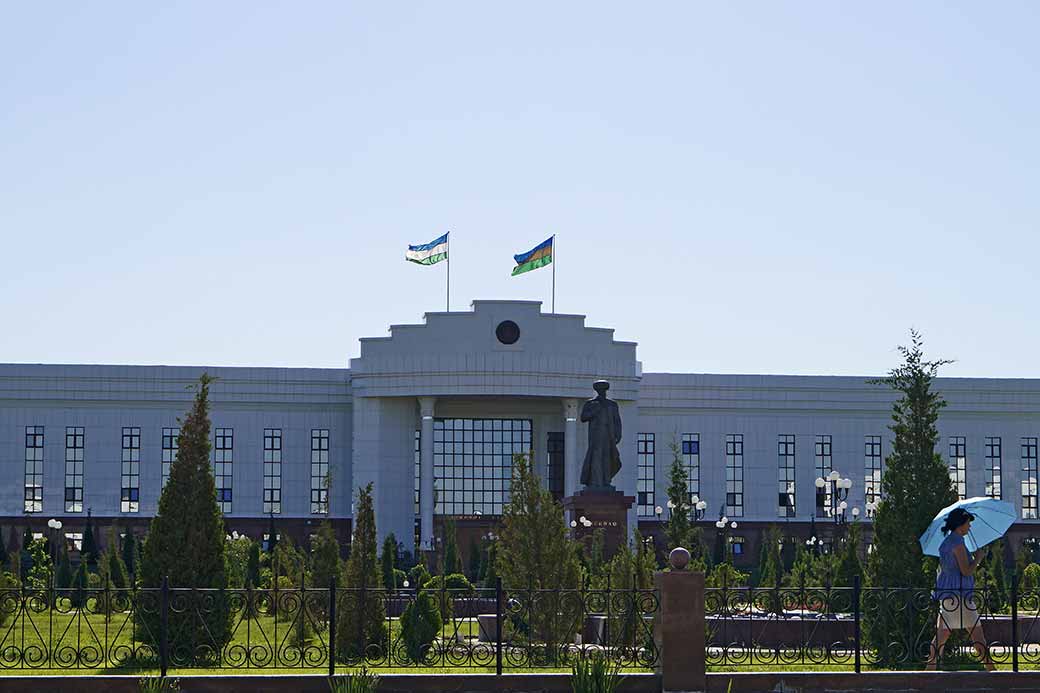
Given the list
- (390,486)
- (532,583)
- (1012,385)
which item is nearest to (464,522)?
(390,486)

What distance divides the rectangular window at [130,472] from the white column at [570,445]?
1632cm

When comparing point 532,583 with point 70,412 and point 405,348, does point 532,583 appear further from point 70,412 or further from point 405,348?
point 70,412

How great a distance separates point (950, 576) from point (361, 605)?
7.36m

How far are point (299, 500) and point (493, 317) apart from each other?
10.5 metres

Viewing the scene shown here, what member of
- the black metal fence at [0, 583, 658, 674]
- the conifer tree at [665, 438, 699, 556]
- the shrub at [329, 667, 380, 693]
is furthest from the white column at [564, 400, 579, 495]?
the shrub at [329, 667, 380, 693]

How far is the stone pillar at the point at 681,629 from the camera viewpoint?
56.1ft

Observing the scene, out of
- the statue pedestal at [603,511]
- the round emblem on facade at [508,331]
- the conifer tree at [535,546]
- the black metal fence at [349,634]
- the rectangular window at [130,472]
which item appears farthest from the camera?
the rectangular window at [130,472]

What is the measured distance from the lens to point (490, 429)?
6444 centimetres

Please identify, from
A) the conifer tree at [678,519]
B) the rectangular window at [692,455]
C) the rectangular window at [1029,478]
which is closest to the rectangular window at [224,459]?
the rectangular window at [692,455]

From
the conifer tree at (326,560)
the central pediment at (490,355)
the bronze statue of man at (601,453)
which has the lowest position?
the conifer tree at (326,560)

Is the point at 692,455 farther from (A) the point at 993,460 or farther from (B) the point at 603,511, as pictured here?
(B) the point at 603,511

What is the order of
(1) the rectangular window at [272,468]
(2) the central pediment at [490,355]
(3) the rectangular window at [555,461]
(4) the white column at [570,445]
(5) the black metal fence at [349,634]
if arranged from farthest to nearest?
(3) the rectangular window at [555,461], (1) the rectangular window at [272,468], (4) the white column at [570,445], (2) the central pediment at [490,355], (5) the black metal fence at [349,634]

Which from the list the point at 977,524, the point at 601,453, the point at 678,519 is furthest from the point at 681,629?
the point at 601,453

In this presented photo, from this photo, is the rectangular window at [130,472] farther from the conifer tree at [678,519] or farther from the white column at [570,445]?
the conifer tree at [678,519]
